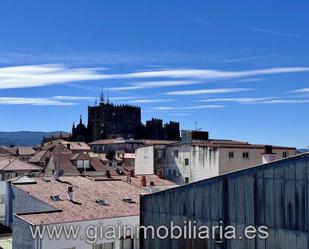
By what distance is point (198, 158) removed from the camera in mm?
56812

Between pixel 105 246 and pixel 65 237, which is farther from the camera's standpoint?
pixel 105 246

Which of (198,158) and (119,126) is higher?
(119,126)

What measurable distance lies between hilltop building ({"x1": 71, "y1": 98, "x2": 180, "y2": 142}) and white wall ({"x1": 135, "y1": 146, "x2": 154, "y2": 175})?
10083 centimetres

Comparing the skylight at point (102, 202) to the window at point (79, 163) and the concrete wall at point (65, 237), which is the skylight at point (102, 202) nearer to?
the concrete wall at point (65, 237)

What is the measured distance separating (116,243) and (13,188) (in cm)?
1213

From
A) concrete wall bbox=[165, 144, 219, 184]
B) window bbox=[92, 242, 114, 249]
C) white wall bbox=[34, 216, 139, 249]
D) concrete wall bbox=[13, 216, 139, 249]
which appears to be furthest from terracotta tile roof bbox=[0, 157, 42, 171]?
window bbox=[92, 242, 114, 249]

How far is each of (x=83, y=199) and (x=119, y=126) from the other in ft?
452

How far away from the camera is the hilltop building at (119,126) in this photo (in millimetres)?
171000

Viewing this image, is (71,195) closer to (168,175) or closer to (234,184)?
(234,184)

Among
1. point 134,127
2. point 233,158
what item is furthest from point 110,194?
point 134,127

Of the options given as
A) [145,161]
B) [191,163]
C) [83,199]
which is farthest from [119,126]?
[83,199]

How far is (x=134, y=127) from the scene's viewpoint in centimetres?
18000

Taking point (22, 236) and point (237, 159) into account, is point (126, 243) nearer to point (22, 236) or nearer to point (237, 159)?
point (22, 236)

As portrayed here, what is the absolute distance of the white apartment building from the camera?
53.1m
